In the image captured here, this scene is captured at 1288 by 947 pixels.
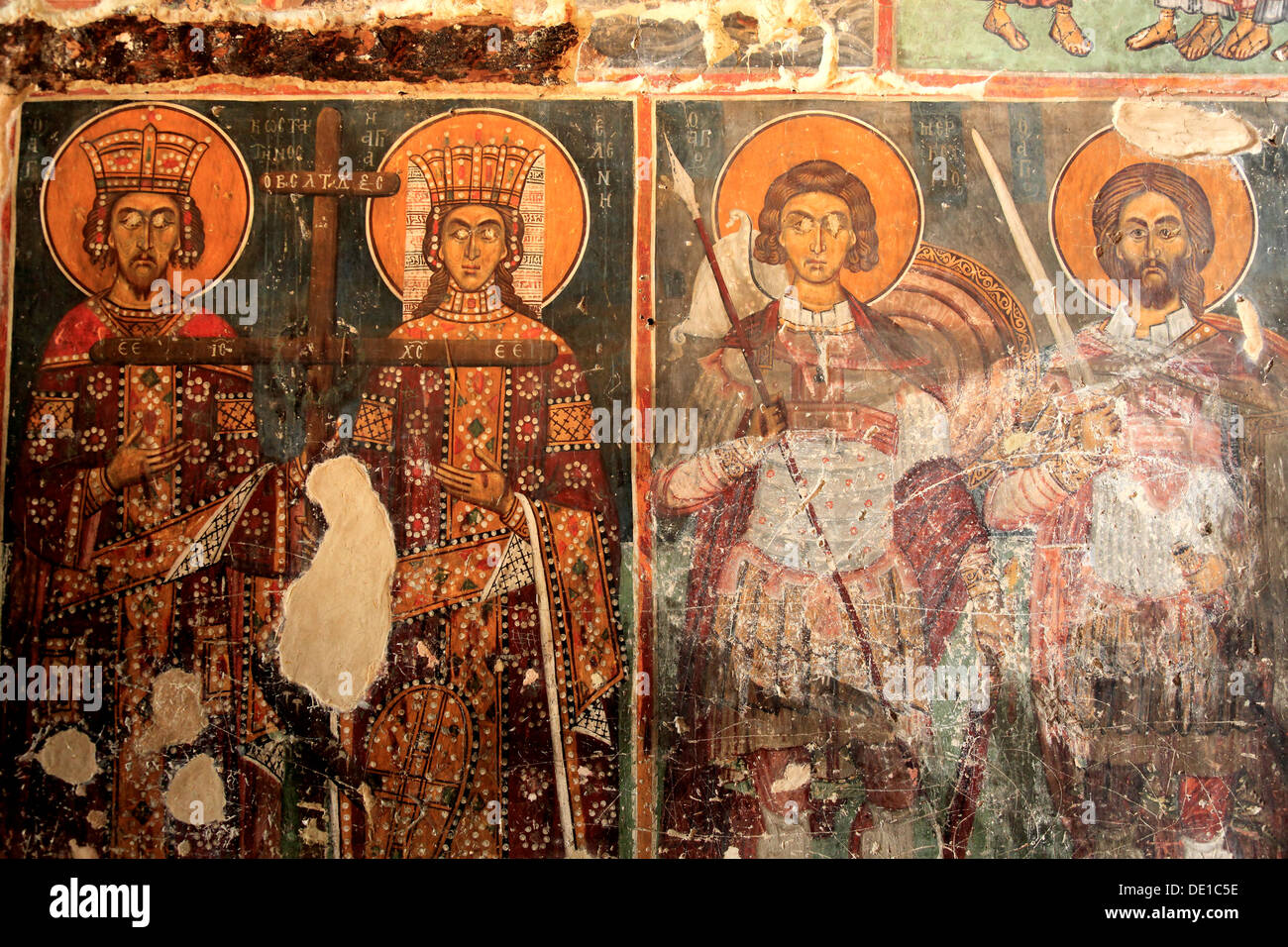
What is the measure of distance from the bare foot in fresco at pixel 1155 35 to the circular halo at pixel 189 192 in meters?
3.96

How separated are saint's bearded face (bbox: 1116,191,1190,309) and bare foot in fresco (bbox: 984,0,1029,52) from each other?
2.79 feet

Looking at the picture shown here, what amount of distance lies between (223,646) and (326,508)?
0.71 meters

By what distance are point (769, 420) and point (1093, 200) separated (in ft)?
5.71

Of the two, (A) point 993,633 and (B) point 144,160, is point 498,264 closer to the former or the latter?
A: (B) point 144,160

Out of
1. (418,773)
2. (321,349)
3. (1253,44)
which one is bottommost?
(418,773)

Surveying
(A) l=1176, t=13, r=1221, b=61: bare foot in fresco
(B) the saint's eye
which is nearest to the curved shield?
(B) the saint's eye

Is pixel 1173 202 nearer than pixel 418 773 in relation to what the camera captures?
No

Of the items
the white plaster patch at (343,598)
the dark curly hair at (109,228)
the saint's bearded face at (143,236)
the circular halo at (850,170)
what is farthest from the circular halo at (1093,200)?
the saint's bearded face at (143,236)

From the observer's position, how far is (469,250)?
4602 millimetres

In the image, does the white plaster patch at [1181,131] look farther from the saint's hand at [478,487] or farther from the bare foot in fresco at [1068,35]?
the saint's hand at [478,487]

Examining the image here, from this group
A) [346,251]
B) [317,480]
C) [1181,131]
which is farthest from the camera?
[1181,131]

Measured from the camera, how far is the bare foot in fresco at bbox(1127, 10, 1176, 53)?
185 inches

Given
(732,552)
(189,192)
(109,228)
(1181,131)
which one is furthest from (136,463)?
(1181,131)

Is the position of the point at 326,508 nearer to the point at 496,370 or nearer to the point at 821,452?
the point at 496,370
